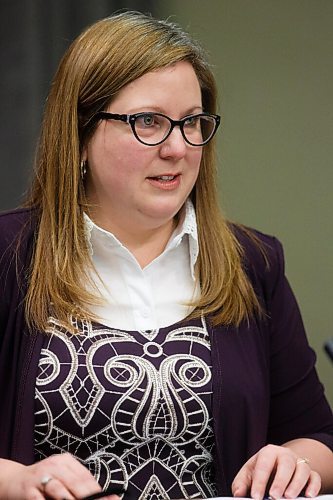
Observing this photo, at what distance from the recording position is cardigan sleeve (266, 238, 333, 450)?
2010 millimetres

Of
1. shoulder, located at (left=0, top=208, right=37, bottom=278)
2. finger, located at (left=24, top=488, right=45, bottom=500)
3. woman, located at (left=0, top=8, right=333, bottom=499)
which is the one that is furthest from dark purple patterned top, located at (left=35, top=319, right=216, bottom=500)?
finger, located at (left=24, top=488, right=45, bottom=500)

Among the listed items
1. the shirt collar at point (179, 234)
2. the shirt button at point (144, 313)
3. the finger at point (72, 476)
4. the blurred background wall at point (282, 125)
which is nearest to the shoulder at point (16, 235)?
the shirt collar at point (179, 234)

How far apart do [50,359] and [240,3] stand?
1753 millimetres

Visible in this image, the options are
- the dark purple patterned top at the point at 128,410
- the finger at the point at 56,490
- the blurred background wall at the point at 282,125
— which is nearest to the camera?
the finger at the point at 56,490

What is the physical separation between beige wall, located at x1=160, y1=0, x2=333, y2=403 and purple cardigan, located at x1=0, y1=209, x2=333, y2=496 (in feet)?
3.60

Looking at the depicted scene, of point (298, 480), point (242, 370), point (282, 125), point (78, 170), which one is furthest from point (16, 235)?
point (282, 125)

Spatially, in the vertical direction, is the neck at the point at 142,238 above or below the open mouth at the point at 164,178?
below

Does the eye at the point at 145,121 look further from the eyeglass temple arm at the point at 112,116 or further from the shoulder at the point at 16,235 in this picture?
the shoulder at the point at 16,235

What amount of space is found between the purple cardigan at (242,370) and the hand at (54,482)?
21 cm

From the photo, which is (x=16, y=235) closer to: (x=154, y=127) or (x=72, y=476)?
(x=154, y=127)

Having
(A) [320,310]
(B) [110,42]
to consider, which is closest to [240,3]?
(A) [320,310]

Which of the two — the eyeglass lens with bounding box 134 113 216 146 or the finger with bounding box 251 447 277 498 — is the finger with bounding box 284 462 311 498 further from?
the eyeglass lens with bounding box 134 113 216 146

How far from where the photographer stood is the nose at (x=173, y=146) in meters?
1.83

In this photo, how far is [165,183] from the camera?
6.13 ft
